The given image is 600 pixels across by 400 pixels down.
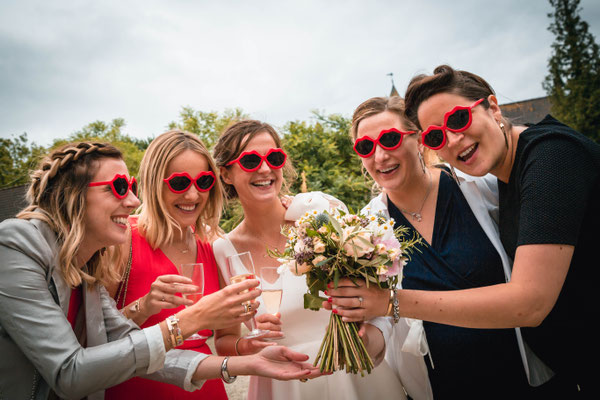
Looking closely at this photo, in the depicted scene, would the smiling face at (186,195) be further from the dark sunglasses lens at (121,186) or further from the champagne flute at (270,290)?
the champagne flute at (270,290)

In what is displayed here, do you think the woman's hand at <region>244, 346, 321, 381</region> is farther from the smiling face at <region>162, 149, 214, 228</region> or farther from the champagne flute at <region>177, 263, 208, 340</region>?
the smiling face at <region>162, 149, 214, 228</region>

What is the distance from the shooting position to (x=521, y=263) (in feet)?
5.39

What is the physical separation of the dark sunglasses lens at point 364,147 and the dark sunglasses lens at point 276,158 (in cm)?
72

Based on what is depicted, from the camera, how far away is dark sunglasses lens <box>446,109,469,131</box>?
2.16 metres

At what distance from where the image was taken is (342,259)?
5.88 feet

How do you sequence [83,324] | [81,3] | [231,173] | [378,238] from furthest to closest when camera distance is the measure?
[81,3] < [231,173] < [83,324] < [378,238]

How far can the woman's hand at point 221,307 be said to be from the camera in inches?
78.9

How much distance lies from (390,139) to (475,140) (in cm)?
72

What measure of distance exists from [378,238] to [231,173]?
1.85 meters

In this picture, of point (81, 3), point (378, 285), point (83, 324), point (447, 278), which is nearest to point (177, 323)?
point (83, 324)

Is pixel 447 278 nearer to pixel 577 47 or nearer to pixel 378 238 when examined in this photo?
pixel 378 238

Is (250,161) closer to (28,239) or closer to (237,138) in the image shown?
(237,138)

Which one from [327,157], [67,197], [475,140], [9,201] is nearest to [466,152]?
[475,140]

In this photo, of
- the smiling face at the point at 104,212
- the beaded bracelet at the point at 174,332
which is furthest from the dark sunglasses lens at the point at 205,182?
the beaded bracelet at the point at 174,332
